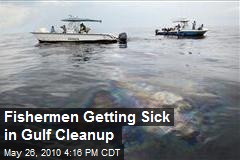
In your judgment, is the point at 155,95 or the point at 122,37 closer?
the point at 155,95

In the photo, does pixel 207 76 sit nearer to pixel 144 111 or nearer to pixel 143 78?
pixel 143 78

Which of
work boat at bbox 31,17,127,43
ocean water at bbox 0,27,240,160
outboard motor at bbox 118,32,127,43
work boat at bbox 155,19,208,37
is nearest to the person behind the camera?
ocean water at bbox 0,27,240,160

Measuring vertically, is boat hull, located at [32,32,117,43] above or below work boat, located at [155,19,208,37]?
below

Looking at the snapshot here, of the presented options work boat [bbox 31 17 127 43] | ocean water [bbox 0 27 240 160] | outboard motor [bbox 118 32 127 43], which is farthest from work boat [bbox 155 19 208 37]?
Answer: ocean water [bbox 0 27 240 160]

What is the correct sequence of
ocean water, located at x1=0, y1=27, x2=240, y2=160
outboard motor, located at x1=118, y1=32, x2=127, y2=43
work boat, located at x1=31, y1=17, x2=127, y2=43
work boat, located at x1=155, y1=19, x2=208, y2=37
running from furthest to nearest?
work boat, located at x1=155, y1=19, x2=208, y2=37 < outboard motor, located at x1=118, y1=32, x2=127, y2=43 < work boat, located at x1=31, y1=17, x2=127, y2=43 < ocean water, located at x1=0, y1=27, x2=240, y2=160

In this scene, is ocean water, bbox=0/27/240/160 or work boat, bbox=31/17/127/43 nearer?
ocean water, bbox=0/27/240/160

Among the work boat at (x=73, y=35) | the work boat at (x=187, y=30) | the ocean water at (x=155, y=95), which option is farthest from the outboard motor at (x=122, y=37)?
the ocean water at (x=155, y=95)

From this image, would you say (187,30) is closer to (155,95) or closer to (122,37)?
(122,37)

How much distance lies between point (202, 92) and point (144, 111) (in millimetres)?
5496

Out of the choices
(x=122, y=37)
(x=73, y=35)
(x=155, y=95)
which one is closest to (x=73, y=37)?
(x=73, y=35)

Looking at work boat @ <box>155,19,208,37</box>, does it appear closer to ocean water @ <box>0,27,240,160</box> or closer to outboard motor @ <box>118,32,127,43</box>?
outboard motor @ <box>118,32,127,43</box>

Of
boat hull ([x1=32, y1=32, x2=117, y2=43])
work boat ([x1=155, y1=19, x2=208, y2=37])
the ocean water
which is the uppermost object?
work boat ([x1=155, y1=19, x2=208, y2=37])

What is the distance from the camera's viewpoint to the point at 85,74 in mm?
24625

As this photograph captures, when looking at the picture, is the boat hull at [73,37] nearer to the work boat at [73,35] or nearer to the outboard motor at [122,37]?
the work boat at [73,35]
